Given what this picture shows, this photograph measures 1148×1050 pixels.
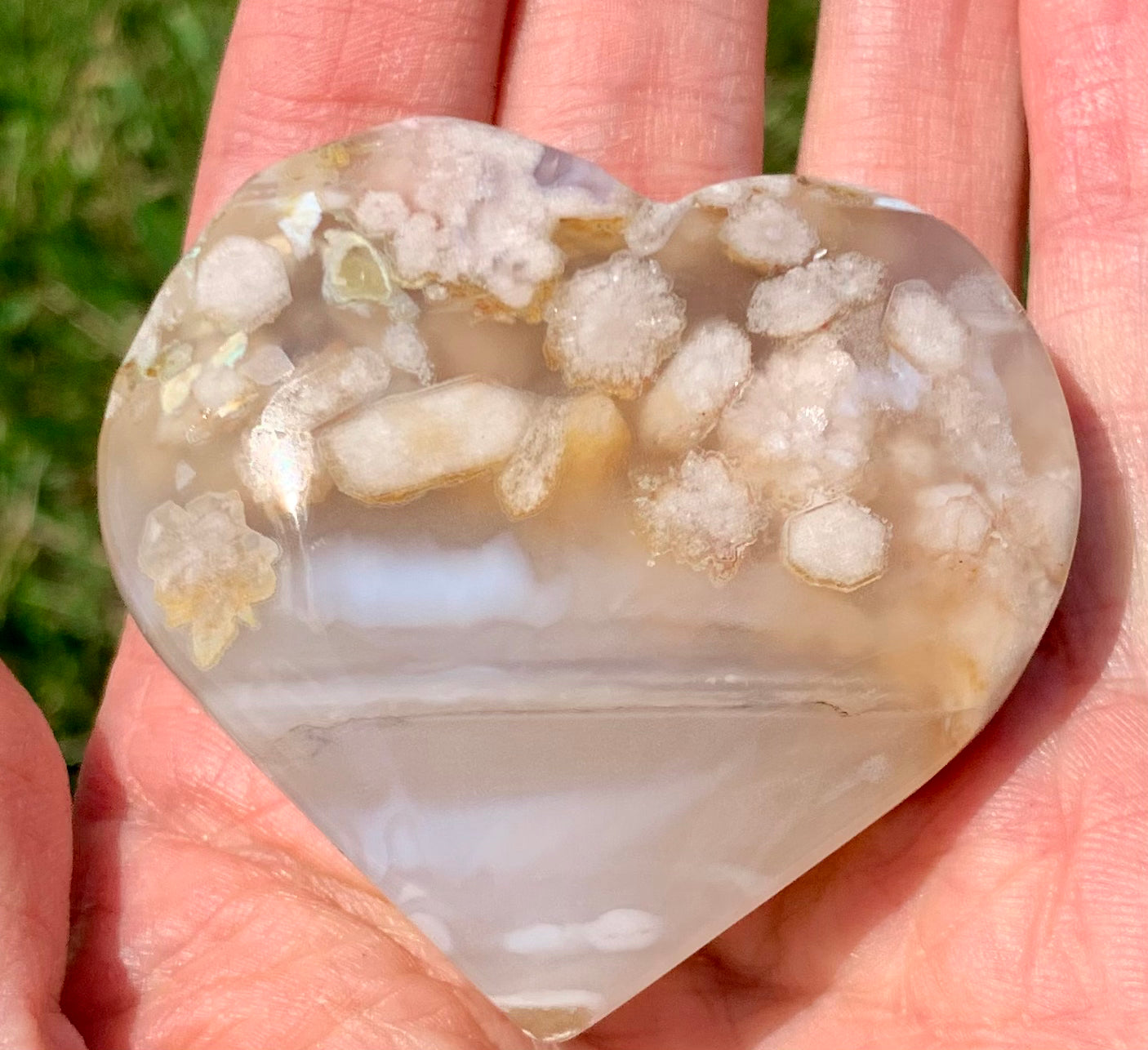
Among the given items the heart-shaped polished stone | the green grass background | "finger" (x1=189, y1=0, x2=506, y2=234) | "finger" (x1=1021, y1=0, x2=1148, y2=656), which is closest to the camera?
the heart-shaped polished stone

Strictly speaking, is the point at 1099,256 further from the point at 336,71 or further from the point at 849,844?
the point at 336,71

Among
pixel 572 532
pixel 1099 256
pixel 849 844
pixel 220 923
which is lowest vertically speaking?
pixel 220 923

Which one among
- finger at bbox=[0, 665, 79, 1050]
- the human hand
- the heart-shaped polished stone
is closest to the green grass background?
the human hand

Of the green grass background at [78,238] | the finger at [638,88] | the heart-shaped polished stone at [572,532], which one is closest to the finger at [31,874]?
the heart-shaped polished stone at [572,532]

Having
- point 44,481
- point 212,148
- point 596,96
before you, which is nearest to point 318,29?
point 212,148

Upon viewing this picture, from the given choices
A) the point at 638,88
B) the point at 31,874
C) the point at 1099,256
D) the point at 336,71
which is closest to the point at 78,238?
the point at 336,71

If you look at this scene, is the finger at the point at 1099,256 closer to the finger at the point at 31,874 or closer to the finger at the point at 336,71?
the finger at the point at 336,71

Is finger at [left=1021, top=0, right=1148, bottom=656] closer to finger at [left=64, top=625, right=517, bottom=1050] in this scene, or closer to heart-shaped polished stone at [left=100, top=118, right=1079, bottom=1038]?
heart-shaped polished stone at [left=100, top=118, right=1079, bottom=1038]

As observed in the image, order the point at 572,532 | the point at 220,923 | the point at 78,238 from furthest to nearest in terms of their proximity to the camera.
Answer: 1. the point at 78,238
2. the point at 220,923
3. the point at 572,532
